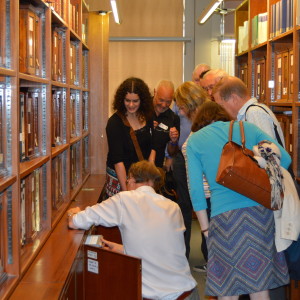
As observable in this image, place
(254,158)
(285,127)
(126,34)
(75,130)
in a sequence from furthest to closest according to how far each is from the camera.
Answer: (126,34) < (75,130) < (285,127) < (254,158)

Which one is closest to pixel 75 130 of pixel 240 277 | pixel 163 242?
pixel 163 242

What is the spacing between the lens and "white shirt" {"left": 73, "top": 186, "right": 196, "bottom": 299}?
272cm

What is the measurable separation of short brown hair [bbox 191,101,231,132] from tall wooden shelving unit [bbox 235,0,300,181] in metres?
0.65

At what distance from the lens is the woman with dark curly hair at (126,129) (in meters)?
3.92

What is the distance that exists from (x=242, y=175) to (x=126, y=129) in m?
1.63

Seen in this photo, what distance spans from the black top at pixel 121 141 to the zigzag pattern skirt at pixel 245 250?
140 centimetres

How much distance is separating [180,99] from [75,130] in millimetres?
947

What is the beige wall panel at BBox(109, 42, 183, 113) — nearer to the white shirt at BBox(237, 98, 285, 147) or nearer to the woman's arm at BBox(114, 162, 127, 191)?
the woman's arm at BBox(114, 162, 127, 191)

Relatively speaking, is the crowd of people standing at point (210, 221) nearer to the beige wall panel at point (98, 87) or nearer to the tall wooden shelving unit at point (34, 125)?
the tall wooden shelving unit at point (34, 125)

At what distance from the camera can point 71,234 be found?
9.49 ft

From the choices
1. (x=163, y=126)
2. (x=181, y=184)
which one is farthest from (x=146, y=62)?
(x=181, y=184)

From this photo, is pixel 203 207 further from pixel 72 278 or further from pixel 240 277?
pixel 72 278

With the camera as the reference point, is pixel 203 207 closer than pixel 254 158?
No

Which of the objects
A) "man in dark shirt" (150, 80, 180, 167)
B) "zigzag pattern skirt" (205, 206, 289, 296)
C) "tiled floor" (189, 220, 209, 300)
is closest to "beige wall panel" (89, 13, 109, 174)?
"man in dark shirt" (150, 80, 180, 167)
